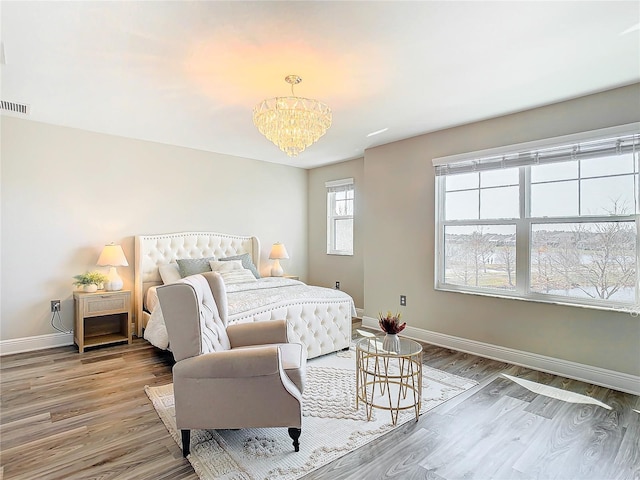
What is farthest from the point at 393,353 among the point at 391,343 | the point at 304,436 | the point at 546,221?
the point at 546,221

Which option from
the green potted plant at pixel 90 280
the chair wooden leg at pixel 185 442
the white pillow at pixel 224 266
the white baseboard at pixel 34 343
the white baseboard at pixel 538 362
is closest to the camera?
the chair wooden leg at pixel 185 442

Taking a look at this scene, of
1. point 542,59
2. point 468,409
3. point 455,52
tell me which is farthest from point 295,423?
point 542,59

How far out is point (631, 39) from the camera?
2154 mm

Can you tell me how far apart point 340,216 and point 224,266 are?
2123 mm

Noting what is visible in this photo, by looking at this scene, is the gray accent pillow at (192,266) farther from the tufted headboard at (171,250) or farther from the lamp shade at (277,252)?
the lamp shade at (277,252)

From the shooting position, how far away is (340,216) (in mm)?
5641

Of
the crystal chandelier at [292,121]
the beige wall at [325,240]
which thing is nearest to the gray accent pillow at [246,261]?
the beige wall at [325,240]

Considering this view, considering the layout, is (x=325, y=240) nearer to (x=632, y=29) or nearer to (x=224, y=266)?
(x=224, y=266)

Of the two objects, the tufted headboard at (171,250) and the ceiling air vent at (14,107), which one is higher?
the ceiling air vent at (14,107)

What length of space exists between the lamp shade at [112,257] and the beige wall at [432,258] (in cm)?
305

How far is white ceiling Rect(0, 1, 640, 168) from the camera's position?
1888 millimetres

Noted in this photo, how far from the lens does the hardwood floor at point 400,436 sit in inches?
72.4

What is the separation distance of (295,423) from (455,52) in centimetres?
255

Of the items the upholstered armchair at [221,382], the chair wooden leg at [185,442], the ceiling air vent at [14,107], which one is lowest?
the chair wooden leg at [185,442]
